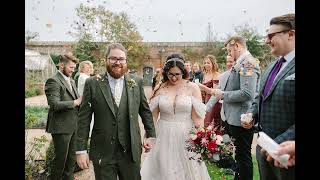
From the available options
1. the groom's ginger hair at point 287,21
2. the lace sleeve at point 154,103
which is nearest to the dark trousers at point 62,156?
the lace sleeve at point 154,103

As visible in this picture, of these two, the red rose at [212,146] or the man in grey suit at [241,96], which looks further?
the man in grey suit at [241,96]

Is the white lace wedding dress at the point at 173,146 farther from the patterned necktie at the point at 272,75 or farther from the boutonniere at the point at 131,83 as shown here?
the patterned necktie at the point at 272,75

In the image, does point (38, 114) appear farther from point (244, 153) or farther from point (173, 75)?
point (244, 153)

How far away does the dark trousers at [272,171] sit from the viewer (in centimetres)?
325

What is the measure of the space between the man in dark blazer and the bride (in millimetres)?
1076

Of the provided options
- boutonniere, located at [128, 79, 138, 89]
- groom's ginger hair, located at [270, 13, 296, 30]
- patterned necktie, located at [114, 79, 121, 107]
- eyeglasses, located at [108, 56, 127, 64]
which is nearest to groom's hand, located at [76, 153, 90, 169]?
patterned necktie, located at [114, 79, 121, 107]

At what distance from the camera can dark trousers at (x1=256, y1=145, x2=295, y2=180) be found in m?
3.25

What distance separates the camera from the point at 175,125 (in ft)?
17.0

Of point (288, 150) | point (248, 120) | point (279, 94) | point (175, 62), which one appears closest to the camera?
point (288, 150)

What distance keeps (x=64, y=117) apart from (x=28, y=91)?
30.6 feet

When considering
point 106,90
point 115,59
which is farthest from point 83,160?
point 115,59

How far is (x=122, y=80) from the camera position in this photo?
4.36 meters

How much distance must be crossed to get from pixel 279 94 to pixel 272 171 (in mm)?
707

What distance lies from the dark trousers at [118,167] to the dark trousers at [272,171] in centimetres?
135
